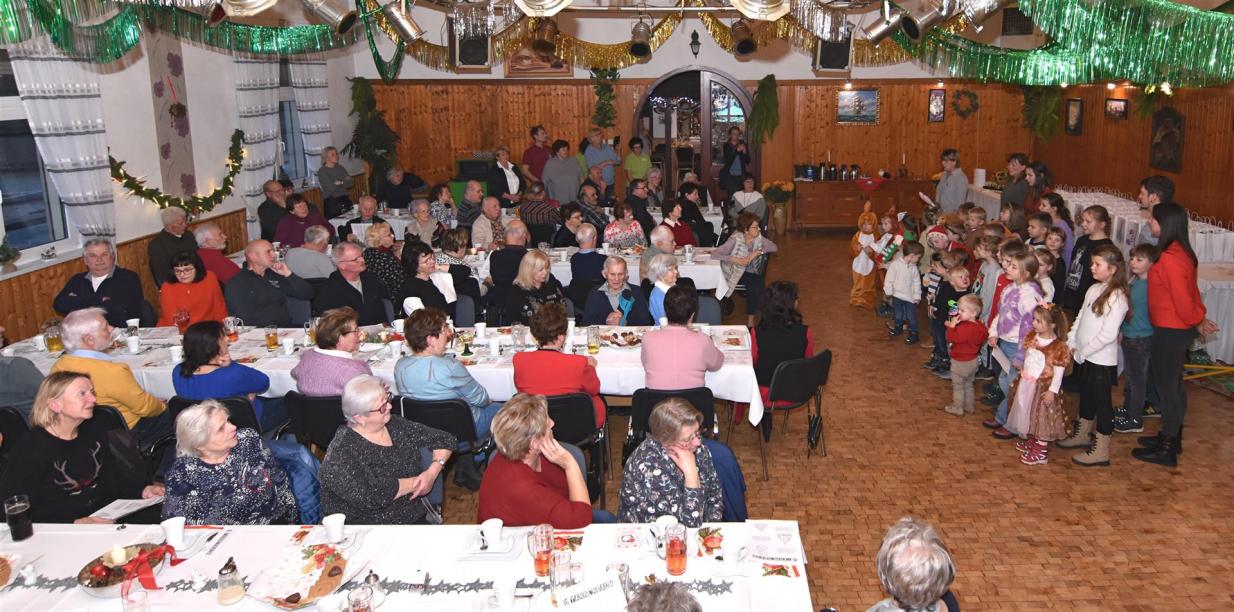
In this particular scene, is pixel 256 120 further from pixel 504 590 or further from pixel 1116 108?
pixel 1116 108

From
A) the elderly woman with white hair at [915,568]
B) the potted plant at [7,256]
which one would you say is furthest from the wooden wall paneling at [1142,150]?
the potted plant at [7,256]

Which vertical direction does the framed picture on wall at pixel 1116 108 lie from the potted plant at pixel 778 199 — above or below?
above

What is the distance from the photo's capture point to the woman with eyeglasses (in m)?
7.32

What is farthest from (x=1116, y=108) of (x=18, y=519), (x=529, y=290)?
(x=18, y=519)

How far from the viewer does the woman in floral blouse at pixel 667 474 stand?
3.94 metres

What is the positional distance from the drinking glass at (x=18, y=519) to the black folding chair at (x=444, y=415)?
1.93m

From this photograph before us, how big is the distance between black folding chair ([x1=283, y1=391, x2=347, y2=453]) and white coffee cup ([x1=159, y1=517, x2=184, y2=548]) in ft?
5.26

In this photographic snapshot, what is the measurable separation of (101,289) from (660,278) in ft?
15.2

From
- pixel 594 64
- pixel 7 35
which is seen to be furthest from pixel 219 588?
pixel 594 64

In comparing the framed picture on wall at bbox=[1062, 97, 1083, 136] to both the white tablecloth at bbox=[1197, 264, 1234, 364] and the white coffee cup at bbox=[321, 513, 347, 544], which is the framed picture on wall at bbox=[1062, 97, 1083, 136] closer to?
the white tablecloth at bbox=[1197, 264, 1234, 364]

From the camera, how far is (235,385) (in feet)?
18.2

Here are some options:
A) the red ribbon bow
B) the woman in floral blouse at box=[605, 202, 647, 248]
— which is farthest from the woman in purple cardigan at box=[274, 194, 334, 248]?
the red ribbon bow

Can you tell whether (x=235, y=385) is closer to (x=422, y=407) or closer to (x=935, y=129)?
(x=422, y=407)

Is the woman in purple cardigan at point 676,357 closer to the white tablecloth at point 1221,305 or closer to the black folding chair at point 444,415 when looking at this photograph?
the black folding chair at point 444,415
